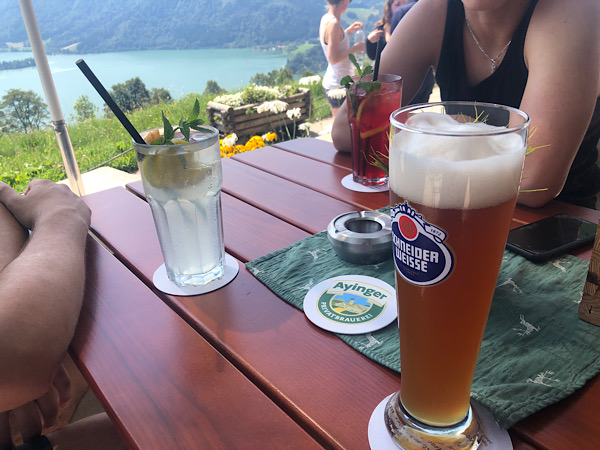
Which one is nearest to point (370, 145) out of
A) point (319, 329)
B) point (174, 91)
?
point (319, 329)

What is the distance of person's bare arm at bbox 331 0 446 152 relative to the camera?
1685 millimetres

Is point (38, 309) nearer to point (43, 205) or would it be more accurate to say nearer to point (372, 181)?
point (43, 205)

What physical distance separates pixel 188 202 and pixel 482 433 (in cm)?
63

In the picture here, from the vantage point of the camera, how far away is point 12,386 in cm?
68

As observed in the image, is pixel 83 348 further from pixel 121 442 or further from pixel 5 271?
pixel 121 442

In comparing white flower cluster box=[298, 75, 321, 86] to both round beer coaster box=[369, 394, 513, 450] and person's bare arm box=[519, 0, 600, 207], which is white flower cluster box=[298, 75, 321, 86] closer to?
person's bare arm box=[519, 0, 600, 207]

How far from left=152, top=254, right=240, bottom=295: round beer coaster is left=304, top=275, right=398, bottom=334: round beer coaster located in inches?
7.5

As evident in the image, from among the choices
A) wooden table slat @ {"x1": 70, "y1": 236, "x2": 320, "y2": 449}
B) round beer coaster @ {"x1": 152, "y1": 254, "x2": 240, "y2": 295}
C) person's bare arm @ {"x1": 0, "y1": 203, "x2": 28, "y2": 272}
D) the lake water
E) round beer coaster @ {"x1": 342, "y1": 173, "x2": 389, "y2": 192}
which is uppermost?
person's bare arm @ {"x1": 0, "y1": 203, "x2": 28, "y2": 272}

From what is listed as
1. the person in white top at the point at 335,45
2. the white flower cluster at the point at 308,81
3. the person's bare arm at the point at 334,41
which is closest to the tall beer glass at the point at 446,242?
the person in white top at the point at 335,45

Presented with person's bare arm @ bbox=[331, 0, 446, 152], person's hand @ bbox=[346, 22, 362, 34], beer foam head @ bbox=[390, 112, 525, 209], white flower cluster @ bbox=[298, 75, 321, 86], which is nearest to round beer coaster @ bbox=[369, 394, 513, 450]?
beer foam head @ bbox=[390, 112, 525, 209]

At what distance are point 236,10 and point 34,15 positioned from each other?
630cm

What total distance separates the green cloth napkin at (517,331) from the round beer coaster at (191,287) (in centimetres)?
4

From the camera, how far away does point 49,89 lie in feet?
8.05

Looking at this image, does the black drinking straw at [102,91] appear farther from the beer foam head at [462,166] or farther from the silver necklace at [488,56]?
the silver necklace at [488,56]
